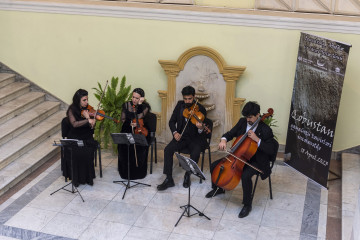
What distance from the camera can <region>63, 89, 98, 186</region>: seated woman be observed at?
276 inches

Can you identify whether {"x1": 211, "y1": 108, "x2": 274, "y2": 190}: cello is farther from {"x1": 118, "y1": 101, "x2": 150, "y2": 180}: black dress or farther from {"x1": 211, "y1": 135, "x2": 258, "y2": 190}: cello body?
{"x1": 118, "y1": 101, "x2": 150, "y2": 180}: black dress

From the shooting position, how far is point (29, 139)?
26.3 feet

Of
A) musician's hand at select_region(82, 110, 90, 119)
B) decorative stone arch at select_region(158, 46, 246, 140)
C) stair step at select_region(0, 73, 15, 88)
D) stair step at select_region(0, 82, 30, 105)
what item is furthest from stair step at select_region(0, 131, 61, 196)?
decorative stone arch at select_region(158, 46, 246, 140)

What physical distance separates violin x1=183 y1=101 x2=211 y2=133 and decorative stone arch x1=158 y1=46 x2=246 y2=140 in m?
1.00

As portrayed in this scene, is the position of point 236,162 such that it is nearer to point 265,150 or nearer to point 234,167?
point 234,167

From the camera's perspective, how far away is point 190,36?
8.02 m

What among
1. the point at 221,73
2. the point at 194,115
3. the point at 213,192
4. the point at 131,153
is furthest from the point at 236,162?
the point at 221,73

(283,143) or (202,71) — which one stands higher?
(202,71)

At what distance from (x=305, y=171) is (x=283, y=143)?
2.79 ft

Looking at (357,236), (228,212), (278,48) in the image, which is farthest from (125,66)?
(357,236)

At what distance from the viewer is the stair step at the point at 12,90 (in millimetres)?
8602

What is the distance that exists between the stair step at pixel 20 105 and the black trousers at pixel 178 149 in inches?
107

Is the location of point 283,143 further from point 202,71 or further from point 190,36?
point 190,36

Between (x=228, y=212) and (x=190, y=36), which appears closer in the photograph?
(x=228, y=212)
